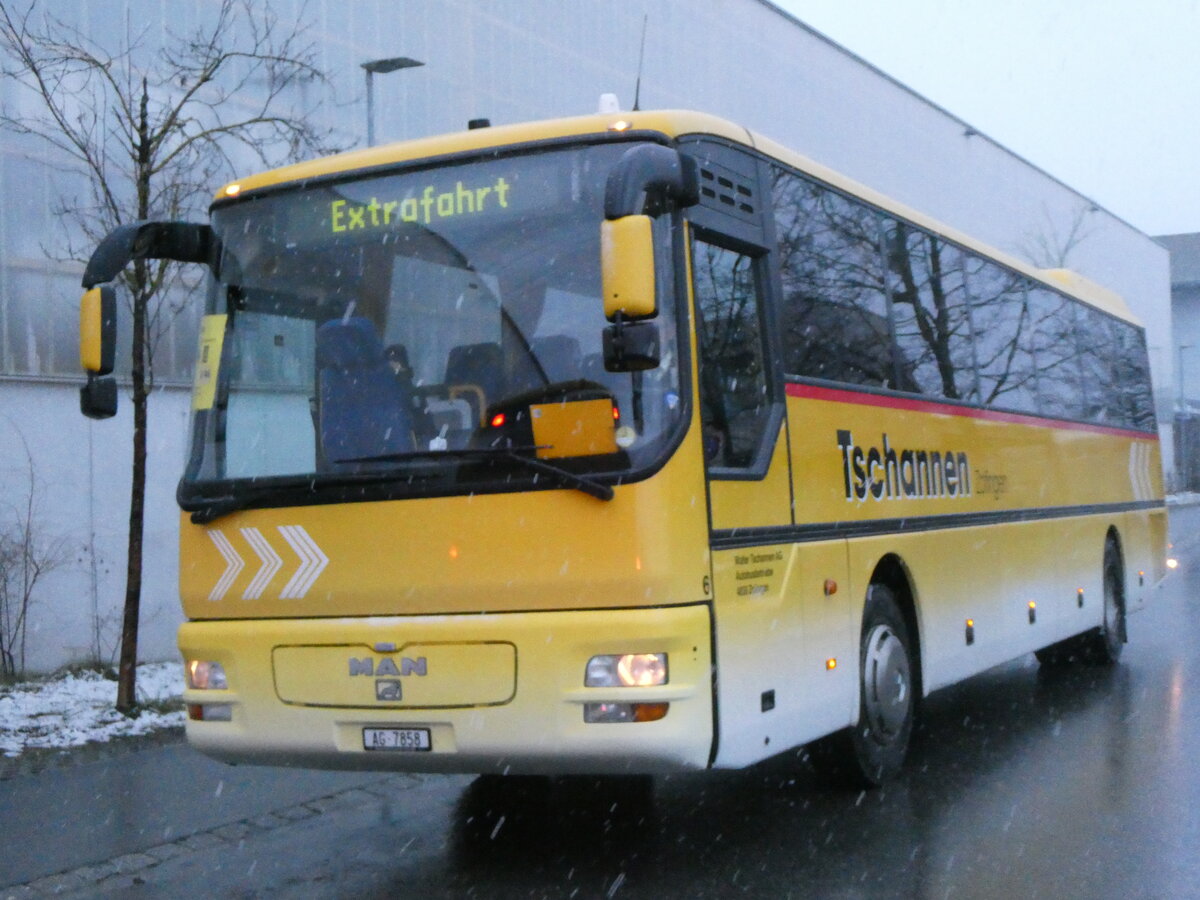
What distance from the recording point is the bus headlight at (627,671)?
6.11m

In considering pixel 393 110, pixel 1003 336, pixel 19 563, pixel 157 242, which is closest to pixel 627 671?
pixel 157 242

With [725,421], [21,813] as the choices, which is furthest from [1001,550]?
[21,813]

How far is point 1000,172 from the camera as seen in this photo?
157ft

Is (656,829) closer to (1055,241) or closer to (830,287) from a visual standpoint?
(830,287)

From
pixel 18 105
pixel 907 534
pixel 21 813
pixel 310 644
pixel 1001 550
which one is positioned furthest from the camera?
pixel 18 105

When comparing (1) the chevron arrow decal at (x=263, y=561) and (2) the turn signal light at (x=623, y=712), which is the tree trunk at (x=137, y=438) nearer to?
(1) the chevron arrow decal at (x=263, y=561)

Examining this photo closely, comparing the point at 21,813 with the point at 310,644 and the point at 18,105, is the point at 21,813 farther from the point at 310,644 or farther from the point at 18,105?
the point at 18,105

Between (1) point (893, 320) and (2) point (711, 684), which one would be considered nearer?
(2) point (711, 684)

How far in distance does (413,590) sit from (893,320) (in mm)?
4070

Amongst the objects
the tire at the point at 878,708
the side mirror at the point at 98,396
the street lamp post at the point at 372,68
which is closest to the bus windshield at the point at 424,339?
the side mirror at the point at 98,396

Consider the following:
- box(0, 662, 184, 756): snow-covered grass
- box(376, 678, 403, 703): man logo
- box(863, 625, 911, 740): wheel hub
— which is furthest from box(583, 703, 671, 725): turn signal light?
box(0, 662, 184, 756): snow-covered grass

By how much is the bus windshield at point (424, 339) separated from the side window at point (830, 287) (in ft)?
4.86

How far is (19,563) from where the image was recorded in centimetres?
1341

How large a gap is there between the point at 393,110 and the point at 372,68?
6.26ft
